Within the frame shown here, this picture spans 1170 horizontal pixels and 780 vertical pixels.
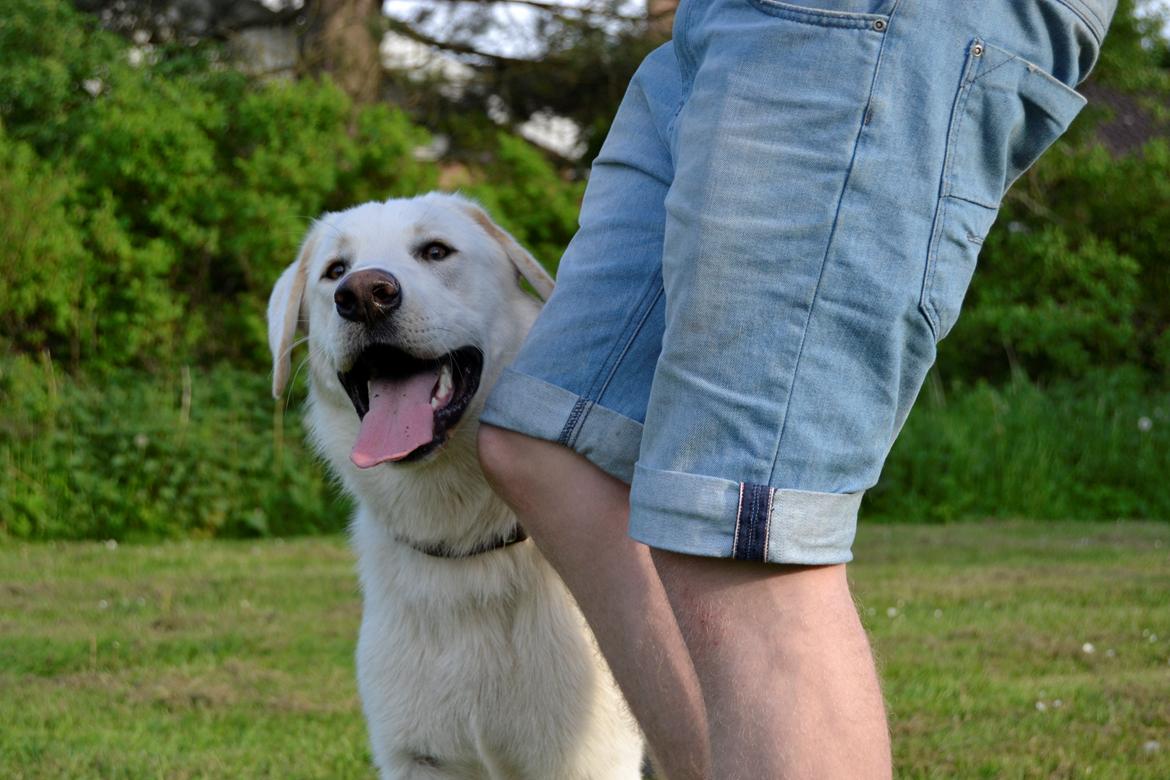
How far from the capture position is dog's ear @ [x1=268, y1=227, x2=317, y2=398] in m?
3.03

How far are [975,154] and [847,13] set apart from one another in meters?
0.23

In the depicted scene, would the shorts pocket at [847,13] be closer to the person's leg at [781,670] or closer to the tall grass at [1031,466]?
the person's leg at [781,670]

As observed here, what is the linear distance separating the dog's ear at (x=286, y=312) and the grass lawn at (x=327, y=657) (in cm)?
100

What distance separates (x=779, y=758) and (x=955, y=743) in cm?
201

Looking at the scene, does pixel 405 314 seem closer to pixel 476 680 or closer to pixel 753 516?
pixel 476 680

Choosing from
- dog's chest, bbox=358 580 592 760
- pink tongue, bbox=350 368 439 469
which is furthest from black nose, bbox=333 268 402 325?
dog's chest, bbox=358 580 592 760

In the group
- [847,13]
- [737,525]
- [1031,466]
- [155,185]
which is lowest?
[1031,466]

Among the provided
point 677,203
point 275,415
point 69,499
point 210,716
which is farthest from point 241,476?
point 677,203

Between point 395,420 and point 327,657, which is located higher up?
point 395,420

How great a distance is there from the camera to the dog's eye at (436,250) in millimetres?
2934

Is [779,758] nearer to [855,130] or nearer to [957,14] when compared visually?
[855,130]

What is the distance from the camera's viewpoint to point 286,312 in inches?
120

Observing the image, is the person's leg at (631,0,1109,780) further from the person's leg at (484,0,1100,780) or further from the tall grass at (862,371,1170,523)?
the tall grass at (862,371,1170,523)

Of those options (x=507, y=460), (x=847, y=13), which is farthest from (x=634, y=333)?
(x=847, y=13)
